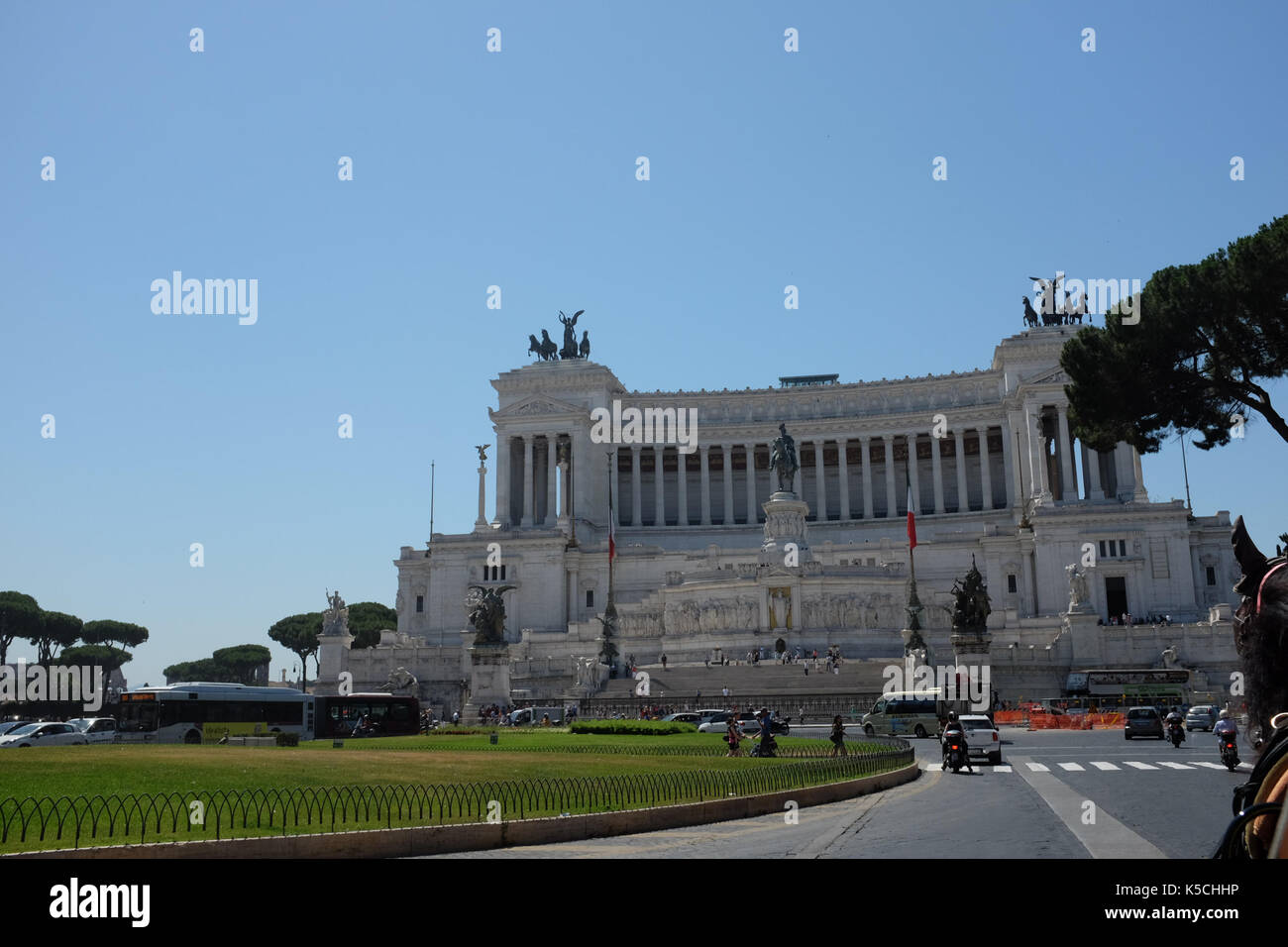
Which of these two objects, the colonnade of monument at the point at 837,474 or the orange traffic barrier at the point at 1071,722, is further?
the colonnade of monument at the point at 837,474

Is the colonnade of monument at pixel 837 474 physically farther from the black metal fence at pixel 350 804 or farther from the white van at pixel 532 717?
the black metal fence at pixel 350 804

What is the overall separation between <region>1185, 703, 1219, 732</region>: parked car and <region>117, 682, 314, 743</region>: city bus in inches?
1606

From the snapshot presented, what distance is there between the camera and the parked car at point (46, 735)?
45631mm

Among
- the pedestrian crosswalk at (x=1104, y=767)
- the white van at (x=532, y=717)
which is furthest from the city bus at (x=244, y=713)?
the pedestrian crosswalk at (x=1104, y=767)

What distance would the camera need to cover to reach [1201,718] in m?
53.2

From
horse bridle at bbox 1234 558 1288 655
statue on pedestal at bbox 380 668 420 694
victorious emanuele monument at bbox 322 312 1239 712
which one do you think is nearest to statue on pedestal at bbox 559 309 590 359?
victorious emanuele monument at bbox 322 312 1239 712

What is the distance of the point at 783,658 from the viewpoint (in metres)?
75.1

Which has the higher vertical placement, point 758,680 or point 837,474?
point 837,474

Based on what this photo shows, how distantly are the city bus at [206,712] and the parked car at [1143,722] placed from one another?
34582mm

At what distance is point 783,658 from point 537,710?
19.7 metres

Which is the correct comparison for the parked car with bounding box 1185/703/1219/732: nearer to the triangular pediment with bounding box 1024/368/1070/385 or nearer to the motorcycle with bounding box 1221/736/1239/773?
the motorcycle with bounding box 1221/736/1239/773

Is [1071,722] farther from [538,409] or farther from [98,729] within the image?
[538,409]

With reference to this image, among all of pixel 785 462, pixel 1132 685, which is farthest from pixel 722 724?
pixel 785 462

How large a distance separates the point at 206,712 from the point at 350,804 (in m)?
35.1
